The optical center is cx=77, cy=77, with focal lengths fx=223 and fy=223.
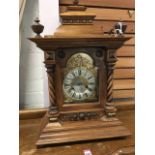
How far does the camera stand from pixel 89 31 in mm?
765

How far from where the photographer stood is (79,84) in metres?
0.78

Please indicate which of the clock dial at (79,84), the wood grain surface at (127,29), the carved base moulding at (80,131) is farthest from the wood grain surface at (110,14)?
the carved base moulding at (80,131)

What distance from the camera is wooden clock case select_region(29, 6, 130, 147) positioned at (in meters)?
0.73

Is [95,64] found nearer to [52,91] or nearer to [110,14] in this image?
[52,91]

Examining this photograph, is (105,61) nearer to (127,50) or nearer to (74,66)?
(74,66)

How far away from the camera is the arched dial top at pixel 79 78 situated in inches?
30.1

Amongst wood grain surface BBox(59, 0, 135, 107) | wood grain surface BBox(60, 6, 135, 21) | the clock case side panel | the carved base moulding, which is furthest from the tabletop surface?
wood grain surface BBox(60, 6, 135, 21)

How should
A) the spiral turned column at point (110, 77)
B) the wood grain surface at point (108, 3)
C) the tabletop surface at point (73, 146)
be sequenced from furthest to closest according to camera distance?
the wood grain surface at point (108, 3) → the spiral turned column at point (110, 77) → the tabletop surface at point (73, 146)

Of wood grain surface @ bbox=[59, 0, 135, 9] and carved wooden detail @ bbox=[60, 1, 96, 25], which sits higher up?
wood grain surface @ bbox=[59, 0, 135, 9]

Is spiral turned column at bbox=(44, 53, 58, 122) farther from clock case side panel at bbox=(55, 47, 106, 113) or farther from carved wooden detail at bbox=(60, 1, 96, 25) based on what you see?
carved wooden detail at bbox=(60, 1, 96, 25)

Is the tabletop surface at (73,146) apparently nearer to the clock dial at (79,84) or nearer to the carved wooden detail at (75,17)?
the clock dial at (79,84)

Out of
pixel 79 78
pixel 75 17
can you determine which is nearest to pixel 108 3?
pixel 75 17
